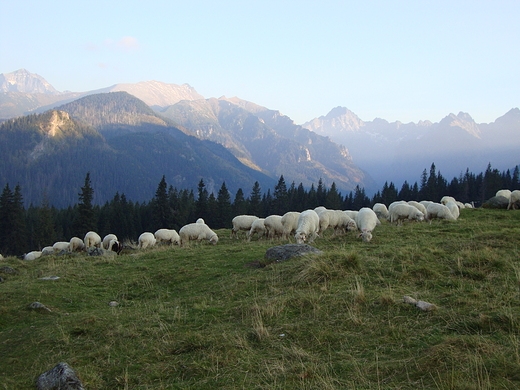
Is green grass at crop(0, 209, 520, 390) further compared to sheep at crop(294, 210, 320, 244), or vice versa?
sheep at crop(294, 210, 320, 244)

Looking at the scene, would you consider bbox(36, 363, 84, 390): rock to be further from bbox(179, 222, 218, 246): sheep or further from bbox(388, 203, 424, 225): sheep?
bbox(388, 203, 424, 225): sheep

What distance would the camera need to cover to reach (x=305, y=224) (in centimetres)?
2033

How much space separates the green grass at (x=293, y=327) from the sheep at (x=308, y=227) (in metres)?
7.04

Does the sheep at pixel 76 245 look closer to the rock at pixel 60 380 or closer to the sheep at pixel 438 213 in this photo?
the rock at pixel 60 380

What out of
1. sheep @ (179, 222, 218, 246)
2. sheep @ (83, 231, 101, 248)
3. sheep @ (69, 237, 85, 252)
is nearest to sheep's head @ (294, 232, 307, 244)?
sheep @ (179, 222, 218, 246)

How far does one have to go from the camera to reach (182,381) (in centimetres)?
599

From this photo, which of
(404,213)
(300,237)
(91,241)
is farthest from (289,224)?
(91,241)

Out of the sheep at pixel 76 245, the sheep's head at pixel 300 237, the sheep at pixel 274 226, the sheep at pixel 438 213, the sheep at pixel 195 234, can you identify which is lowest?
the sheep at pixel 76 245

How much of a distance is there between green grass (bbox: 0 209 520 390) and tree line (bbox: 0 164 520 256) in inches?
2464

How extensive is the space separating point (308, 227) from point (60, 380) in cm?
1562

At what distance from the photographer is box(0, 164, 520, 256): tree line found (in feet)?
224

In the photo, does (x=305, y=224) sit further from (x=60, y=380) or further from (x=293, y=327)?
(x=60, y=380)

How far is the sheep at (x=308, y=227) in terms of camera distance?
64.0ft

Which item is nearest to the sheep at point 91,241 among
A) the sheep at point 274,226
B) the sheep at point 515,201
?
the sheep at point 274,226
